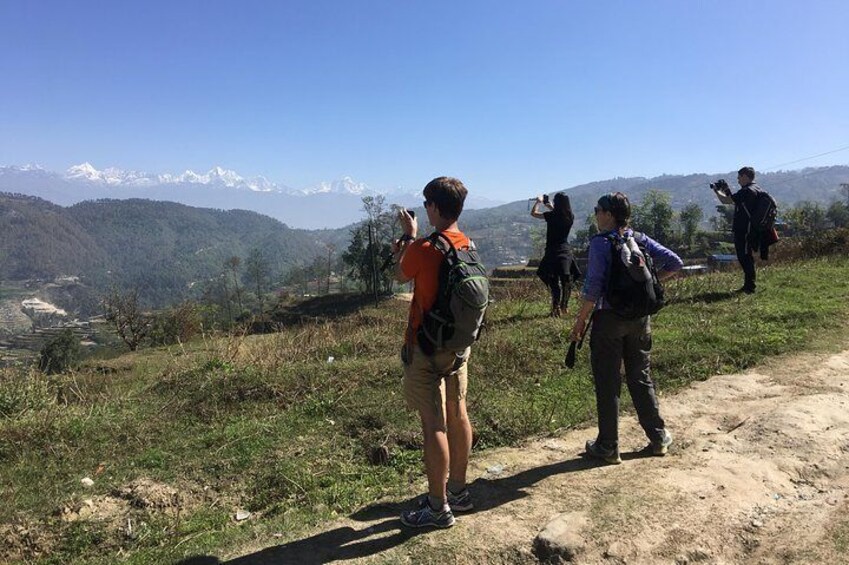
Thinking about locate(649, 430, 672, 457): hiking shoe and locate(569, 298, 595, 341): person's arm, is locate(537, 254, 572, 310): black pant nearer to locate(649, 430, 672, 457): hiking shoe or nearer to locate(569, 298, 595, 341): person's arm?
locate(649, 430, 672, 457): hiking shoe

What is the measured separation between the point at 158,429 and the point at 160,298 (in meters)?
181

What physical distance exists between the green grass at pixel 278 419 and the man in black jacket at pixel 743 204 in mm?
902

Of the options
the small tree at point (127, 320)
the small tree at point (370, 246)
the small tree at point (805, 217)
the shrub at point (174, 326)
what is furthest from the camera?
the small tree at point (805, 217)

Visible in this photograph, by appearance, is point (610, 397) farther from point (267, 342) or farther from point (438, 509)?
point (267, 342)

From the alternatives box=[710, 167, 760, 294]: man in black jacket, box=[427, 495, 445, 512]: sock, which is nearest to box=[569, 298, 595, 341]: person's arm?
box=[427, 495, 445, 512]: sock

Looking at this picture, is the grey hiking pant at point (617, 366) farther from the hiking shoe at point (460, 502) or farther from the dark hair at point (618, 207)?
the hiking shoe at point (460, 502)

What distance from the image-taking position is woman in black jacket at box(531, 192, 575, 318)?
801 centimetres

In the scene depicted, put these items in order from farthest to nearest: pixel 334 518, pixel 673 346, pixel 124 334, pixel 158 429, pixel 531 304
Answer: pixel 124 334
pixel 531 304
pixel 673 346
pixel 158 429
pixel 334 518

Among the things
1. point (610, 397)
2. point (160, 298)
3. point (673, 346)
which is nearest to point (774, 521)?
point (610, 397)

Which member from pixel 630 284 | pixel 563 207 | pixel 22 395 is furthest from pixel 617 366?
pixel 22 395

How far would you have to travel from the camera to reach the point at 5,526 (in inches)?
142

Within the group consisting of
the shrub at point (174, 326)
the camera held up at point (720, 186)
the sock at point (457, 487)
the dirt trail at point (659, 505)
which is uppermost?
the camera held up at point (720, 186)

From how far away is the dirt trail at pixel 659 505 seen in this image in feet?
9.68

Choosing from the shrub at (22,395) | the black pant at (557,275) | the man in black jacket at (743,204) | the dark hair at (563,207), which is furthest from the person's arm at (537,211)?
the shrub at (22,395)
